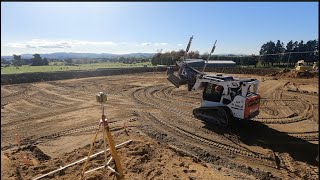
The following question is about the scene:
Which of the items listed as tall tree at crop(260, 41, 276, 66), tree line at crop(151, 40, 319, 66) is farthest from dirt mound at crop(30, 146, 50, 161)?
tall tree at crop(260, 41, 276, 66)

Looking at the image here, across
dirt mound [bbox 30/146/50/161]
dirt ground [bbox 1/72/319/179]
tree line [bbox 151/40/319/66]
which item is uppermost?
tree line [bbox 151/40/319/66]

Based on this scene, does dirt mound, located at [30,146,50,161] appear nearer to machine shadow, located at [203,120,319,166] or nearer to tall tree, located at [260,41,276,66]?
machine shadow, located at [203,120,319,166]

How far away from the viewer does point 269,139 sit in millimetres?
10555

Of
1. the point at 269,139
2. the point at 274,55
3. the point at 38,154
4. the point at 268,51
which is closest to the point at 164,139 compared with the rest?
the point at 269,139

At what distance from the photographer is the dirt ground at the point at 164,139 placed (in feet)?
26.4

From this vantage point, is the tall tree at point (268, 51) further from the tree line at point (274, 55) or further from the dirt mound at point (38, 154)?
the dirt mound at point (38, 154)

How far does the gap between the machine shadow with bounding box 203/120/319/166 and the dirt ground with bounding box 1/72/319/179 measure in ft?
0.10

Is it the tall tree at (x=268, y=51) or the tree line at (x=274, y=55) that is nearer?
the tree line at (x=274, y=55)

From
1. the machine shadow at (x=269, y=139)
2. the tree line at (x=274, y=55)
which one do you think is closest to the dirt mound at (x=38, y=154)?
the machine shadow at (x=269, y=139)

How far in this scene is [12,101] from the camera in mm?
18750

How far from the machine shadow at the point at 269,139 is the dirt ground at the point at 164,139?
0.03m

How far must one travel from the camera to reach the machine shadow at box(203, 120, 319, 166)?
9253mm

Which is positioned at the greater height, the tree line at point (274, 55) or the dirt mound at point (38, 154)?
the tree line at point (274, 55)

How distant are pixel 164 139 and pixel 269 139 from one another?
3897 mm
